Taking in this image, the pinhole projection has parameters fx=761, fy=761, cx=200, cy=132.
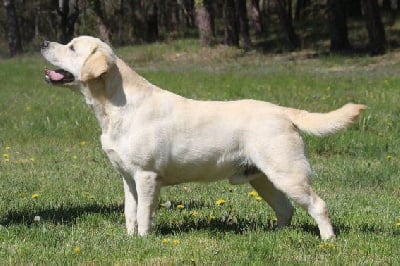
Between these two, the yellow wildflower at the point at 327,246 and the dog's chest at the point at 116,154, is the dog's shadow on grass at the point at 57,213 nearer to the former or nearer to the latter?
the dog's chest at the point at 116,154

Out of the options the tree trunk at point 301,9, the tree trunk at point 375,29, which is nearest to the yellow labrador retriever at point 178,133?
the tree trunk at point 375,29

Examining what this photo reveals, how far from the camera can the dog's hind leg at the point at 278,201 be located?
6844 millimetres

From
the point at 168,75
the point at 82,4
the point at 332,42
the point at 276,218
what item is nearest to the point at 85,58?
the point at 276,218

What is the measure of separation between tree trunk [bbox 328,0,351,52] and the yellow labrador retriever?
26.4 m

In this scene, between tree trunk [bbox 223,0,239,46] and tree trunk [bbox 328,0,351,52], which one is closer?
tree trunk [bbox 328,0,351,52]

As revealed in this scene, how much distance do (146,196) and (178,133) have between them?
59cm

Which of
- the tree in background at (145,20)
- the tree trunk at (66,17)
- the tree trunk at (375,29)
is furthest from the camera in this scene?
the tree in background at (145,20)

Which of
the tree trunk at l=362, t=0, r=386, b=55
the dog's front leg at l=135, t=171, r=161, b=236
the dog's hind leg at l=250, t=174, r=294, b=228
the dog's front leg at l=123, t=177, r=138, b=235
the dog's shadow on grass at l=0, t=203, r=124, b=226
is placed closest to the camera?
the dog's front leg at l=135, t=171, r=161, b=236

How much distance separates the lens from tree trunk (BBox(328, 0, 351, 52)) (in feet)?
105

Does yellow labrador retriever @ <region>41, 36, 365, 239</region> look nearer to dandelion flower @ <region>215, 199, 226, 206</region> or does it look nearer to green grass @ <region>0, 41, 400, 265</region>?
green grass @ <region>0, 41, 400, 265</region>

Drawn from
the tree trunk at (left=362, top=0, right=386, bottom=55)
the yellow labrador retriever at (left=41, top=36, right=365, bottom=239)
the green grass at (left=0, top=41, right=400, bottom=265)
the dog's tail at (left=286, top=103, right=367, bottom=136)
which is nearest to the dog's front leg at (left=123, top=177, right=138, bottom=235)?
the yellow labrador retriever at (left=41, top=36, right=365, bottom=239)

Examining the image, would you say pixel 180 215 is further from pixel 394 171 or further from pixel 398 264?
pixel 394 171

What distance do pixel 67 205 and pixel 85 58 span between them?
80.1 inches

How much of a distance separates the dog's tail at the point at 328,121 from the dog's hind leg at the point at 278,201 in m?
0.72
